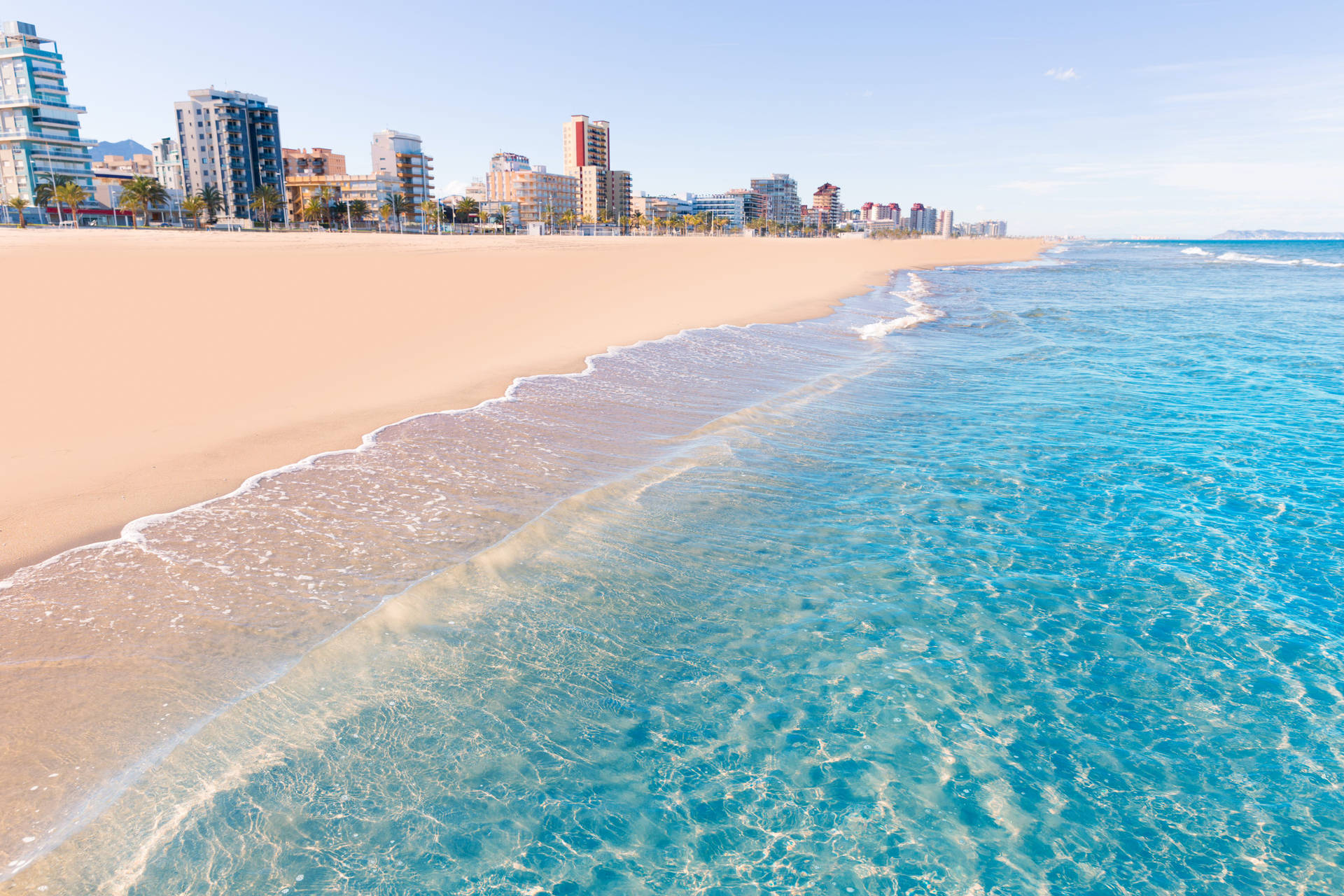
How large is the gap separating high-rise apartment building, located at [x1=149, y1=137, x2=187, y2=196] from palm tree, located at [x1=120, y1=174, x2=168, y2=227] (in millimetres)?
40763

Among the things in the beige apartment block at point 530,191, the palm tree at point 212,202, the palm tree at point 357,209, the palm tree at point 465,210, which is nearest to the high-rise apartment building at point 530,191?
the beige apartment block at point 530,191

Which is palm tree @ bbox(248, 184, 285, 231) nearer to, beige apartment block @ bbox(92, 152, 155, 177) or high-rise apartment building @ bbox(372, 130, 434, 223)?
high-rise apartment building @ bbox(372, 130, 434, 223)

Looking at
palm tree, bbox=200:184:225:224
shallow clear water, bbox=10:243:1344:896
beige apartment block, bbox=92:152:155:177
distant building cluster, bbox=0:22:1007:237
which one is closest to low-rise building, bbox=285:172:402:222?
distant building cluster, bbox=0:22:1007:237

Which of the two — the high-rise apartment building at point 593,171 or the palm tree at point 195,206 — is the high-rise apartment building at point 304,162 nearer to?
the palm tree at point 195,206

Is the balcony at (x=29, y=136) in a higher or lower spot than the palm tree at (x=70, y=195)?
higher

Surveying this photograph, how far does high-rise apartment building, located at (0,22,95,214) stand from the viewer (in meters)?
97.6

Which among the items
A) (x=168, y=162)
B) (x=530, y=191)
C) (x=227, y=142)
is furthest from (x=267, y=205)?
(x=530, y=191)

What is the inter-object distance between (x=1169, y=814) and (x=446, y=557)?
214 inches

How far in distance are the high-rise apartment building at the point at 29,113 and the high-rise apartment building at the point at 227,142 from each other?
21370 mm

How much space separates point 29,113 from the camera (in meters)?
97.9

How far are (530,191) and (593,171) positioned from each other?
2387 centimetres

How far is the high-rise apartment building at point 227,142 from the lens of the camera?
120 metres

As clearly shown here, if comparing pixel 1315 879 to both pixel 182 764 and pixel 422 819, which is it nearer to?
pixel 422 819

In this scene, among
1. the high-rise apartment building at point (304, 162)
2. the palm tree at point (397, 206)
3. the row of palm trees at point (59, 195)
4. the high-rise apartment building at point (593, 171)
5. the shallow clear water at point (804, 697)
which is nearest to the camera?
the shallow clear water at point (804, 697)
